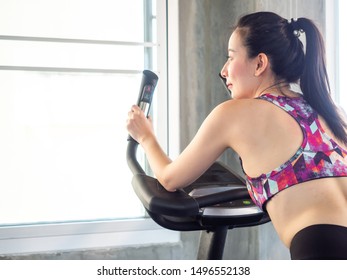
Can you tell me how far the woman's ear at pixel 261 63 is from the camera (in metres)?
1.39

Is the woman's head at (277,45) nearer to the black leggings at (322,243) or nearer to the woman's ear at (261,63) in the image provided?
the woman's ear at (261,63)

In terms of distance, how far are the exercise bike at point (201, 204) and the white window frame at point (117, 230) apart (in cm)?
102

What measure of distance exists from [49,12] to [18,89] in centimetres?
47

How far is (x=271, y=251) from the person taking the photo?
2.65 meters

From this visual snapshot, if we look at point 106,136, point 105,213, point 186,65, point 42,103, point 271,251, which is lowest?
point 271,251

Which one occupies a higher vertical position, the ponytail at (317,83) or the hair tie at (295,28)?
the hair tie at (295,28)

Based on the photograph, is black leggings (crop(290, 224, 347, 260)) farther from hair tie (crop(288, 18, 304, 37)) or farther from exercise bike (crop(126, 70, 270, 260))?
hair tie (crop(288, 18, 304, 37))

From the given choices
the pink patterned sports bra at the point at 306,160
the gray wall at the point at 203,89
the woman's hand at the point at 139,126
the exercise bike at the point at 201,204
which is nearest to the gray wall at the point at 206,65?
the gray wall at the point at 203,89

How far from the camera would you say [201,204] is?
148 cm

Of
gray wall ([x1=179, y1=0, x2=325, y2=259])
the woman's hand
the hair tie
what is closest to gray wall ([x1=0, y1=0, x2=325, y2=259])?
gray wall ([x1=179, y1=0, x2=325, y2=259])

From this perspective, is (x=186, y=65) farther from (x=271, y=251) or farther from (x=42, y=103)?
(x=271, y=251)

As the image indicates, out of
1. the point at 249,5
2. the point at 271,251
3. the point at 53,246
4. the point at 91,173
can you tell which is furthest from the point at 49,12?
the point at 271,251

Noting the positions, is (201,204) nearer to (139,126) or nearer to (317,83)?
(139,126)

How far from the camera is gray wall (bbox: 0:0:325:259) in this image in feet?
8.75
